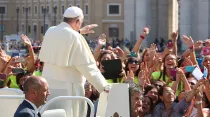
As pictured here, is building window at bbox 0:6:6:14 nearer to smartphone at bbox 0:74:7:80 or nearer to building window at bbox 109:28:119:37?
building window at bbox 109:28:119:37

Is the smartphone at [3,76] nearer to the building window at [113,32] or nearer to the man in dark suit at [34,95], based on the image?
the man in dark suit at [34,95]

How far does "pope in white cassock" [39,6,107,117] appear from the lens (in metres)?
7.86

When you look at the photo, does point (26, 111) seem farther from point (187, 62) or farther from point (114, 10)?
point (114, 10)

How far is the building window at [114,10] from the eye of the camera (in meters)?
80.0

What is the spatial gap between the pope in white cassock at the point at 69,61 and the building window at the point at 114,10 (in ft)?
236

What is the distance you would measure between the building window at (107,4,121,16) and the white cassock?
72.0 metres

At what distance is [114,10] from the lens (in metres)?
80.2

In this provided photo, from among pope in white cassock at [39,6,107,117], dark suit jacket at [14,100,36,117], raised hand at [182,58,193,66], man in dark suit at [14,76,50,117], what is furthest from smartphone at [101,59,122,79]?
raised hand at [182,58,193,66]

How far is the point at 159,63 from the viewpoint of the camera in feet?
40.4

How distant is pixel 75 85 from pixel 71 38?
0.56 m

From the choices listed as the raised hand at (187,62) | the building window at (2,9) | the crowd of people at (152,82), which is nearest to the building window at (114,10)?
the building window at (2,9)

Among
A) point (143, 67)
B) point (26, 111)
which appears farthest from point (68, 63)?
point (143, 67)

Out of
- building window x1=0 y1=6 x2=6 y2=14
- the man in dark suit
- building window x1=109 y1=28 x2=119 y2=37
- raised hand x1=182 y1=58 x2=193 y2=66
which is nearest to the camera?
the man in dark suit

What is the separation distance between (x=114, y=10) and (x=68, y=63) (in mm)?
72546
